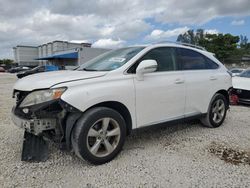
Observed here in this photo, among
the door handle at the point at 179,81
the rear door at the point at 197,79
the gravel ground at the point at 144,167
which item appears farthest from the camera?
the rear door at the point at 197,79

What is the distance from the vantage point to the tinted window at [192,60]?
4.09 metres

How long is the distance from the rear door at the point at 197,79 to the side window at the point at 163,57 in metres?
0.17

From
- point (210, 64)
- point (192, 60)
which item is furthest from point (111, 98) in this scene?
point (210, 64)

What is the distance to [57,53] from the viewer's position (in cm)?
4531

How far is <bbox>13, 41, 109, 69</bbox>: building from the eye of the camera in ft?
109

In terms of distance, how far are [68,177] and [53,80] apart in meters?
1.26

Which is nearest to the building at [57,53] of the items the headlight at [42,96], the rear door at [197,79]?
the rear door at [197,79]

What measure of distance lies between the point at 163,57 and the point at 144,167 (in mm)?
1878

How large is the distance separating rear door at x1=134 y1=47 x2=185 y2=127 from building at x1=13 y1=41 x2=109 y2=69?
96.9 feet

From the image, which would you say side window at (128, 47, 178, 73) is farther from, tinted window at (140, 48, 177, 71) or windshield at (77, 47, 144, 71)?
windshield at (77, 47, 144, 71)

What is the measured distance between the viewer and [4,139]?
4.01 meters

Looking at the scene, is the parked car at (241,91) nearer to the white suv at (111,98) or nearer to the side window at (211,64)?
the side window at (211,64)

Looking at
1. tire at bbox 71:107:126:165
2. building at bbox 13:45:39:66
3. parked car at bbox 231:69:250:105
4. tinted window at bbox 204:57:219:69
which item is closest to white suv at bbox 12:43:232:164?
tire at bbox 71:107:126:165

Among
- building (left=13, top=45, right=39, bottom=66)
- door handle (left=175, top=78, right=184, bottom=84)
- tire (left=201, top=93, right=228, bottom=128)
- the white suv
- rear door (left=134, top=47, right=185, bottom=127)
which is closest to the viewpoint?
the white suv
